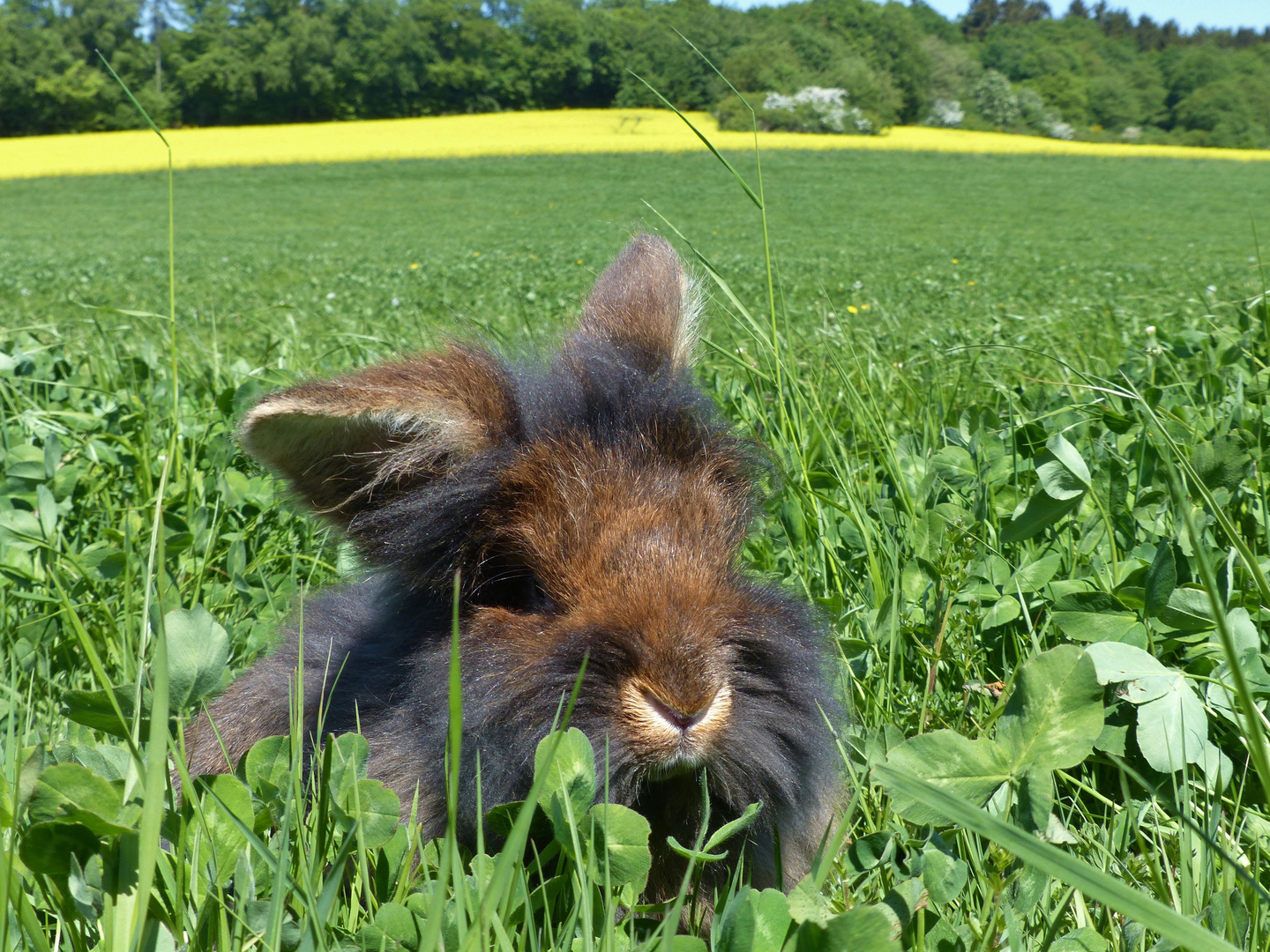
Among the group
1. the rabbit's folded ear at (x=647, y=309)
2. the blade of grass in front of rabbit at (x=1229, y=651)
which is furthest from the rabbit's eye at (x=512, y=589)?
the blade of grass in front of rabbit at (x=1229, y=651)

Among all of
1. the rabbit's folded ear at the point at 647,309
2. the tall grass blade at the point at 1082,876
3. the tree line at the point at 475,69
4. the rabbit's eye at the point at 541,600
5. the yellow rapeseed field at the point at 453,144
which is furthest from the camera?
the tree line at the point at 475,69

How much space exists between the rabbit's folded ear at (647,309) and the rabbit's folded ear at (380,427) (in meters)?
0.34

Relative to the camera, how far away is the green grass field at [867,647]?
1.41 metres

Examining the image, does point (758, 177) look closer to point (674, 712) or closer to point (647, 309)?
point (647, 309)

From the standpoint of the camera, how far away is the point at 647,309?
2422mm

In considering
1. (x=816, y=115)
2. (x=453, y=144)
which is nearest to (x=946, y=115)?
(x=816, y=115)

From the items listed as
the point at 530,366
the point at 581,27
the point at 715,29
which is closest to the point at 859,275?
the point at 530,366

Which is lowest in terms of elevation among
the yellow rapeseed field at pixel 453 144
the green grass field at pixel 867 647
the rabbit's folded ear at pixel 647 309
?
the green grass field at pixel 867 647

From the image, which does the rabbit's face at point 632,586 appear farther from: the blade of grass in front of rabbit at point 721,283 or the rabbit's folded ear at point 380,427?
the blade of grass in front of rabbit at point 721,283

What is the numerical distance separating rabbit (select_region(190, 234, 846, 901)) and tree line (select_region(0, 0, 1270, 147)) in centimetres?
6431

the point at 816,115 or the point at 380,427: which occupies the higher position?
the point at 816,115

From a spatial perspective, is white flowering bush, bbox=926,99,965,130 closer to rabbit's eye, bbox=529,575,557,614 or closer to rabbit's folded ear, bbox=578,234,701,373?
rabbit's folded ear, bbox=578,234,701,373

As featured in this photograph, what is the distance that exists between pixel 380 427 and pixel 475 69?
83529mm

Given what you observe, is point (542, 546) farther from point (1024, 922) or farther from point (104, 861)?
point (1024, 922)
